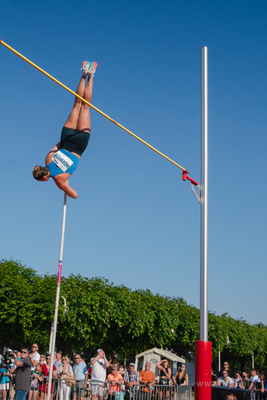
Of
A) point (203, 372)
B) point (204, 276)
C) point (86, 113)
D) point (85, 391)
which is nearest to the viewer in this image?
point (203, 372)

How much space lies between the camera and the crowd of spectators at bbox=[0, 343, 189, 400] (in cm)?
956

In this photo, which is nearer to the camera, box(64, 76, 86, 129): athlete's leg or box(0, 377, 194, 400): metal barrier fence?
box(64, 76, 86, 129): athlete's leg

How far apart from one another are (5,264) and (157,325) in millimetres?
8353

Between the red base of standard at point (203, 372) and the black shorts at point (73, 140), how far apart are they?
149 inches

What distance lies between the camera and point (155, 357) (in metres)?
21.2

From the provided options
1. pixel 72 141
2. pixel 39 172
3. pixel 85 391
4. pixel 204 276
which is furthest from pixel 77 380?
pixel 72 141

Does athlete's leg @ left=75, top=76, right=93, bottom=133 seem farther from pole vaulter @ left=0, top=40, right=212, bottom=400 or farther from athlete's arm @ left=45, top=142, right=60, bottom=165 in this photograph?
athlete's arm @ left=45, top=142, right=60, bottom=165

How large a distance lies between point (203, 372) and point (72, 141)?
14.0 feet

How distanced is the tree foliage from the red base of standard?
1305 centimetres

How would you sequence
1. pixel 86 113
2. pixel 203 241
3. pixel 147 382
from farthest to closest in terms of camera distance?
pixel 147 382
pixel 86 113
pixel 203 241

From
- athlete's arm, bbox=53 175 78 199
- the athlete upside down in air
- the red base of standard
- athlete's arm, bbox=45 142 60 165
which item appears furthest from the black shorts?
the red base of standard

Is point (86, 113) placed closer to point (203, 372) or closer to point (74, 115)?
point (74, 115)

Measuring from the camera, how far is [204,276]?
7449 mm

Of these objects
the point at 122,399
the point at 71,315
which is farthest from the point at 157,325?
the point at 122,399
